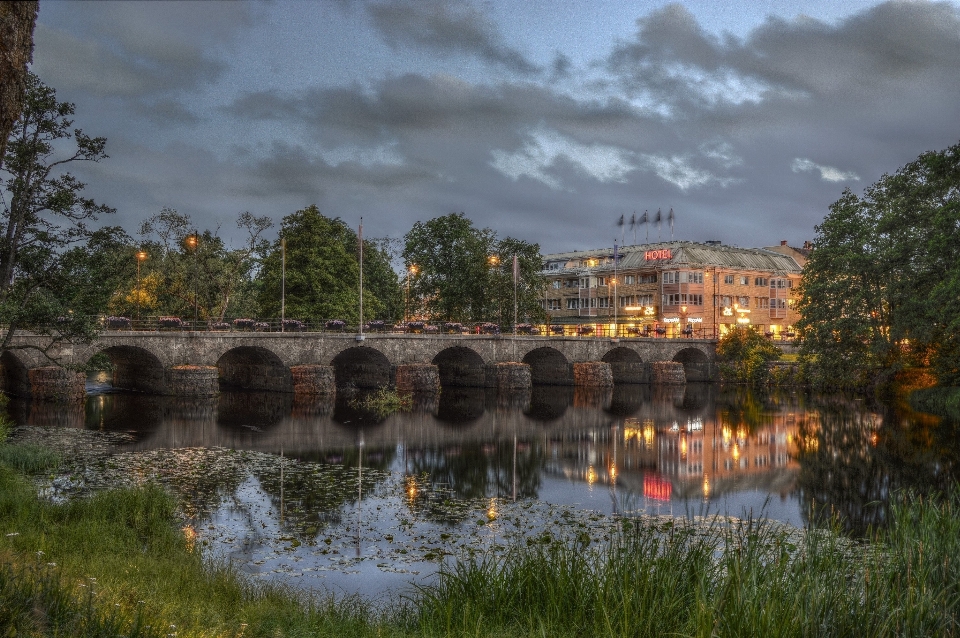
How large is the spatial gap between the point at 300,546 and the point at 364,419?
2603cm

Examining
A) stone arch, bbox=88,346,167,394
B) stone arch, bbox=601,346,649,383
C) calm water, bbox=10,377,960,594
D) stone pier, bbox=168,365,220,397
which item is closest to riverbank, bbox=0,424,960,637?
calm water, bbox=10,377,960,594

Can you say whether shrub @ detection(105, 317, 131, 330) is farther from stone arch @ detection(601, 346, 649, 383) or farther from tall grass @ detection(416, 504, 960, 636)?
stone arch @ detection(601, 346, 649, 383)

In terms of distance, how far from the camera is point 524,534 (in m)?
16.7

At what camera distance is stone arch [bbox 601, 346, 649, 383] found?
7500cm

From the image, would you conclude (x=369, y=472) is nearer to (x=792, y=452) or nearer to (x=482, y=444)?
(x=482, y=444)

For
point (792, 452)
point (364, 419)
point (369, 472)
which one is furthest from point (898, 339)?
point (369, 472)

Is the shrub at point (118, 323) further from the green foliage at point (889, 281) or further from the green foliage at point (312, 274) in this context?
the green foliage at point (889, 281)

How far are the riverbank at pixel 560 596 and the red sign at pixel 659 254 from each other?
8925 cm

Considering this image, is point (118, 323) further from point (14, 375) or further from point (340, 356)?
point (340, 356)

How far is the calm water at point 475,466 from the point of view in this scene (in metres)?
16.3

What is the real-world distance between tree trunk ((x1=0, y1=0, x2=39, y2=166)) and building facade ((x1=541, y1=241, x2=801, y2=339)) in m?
84.4

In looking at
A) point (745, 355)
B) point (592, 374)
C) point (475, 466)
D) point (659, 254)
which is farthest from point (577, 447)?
point (659, 254)

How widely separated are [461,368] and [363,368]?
29.8 feet

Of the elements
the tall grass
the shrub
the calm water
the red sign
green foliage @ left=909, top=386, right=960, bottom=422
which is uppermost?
the red sign
